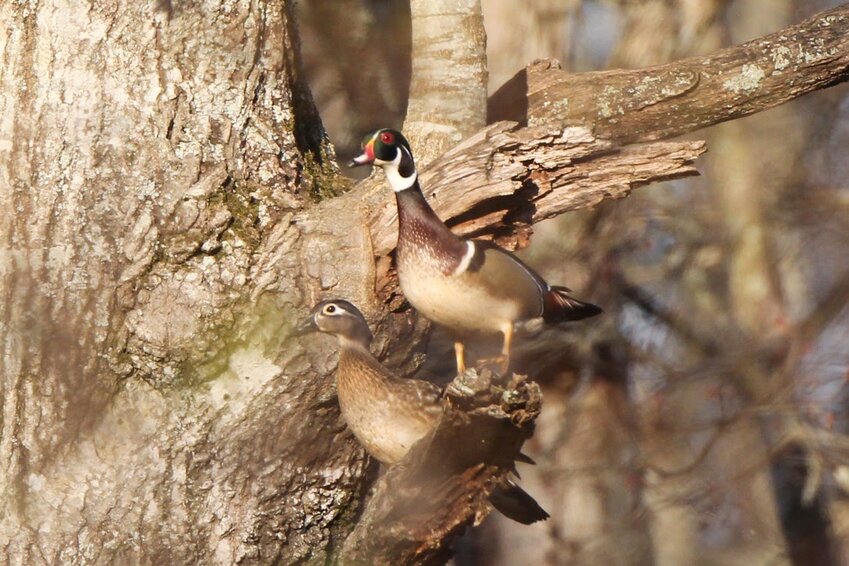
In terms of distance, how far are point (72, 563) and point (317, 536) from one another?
2.81ft

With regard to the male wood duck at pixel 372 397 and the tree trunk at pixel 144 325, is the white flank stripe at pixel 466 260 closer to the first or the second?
the male wood duck at pixel 372 397

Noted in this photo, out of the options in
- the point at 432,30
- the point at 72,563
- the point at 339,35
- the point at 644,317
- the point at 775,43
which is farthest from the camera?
the point at 644,317

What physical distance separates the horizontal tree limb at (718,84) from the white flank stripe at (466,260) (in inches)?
30.1

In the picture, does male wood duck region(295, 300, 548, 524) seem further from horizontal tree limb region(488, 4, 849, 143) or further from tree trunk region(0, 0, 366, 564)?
horizontal tree limb region(488, 4, 849, 143)

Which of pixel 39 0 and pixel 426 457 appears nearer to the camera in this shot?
pixel 426 457

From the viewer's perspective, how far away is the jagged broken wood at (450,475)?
129 inches

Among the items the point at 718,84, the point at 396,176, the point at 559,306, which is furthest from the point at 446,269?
the point at 718,84

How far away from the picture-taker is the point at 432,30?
5.04 metres

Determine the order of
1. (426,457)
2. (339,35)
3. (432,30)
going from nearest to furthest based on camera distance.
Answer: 1. (426,457)
2. (432,30)
3. (339,35)

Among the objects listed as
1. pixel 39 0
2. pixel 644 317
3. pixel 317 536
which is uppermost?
pixel 39 0

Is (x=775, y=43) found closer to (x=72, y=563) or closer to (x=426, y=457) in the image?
(x=426, y=457)

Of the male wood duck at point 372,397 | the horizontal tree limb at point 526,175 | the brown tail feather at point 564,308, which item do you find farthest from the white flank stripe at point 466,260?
the brown tail feather at point 564,308


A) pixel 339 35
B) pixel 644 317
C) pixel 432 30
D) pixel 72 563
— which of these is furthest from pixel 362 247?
pixel 644 317

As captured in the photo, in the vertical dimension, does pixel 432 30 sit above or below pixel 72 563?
above
